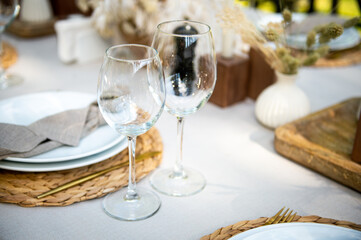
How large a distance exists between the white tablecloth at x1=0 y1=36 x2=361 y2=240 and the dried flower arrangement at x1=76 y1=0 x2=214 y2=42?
263 mm

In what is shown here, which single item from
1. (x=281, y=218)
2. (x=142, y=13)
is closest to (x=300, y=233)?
(x=281, y=218)

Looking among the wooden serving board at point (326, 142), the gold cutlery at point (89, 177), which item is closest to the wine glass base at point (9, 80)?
the gold cutlery at point (89, 177)

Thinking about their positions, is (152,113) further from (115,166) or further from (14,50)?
(14,50)

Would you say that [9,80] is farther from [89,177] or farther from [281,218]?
[281,218]

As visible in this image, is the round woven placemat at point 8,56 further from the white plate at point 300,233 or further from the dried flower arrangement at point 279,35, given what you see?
the white plate at point 300,233

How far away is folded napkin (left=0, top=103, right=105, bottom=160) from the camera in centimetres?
77

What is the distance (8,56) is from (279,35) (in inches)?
39.0

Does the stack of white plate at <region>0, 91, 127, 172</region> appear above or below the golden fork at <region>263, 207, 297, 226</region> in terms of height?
above

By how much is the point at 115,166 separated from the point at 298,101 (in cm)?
50

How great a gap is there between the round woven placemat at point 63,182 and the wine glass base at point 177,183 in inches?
1.0

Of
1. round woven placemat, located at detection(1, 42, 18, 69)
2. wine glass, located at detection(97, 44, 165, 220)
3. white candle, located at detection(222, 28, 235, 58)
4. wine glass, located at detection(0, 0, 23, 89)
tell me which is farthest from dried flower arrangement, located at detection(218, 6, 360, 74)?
round woven placemat, located at detection(1, 42, 18, 69)

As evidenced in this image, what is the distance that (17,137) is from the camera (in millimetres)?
797

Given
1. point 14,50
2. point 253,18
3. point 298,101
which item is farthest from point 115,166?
point 253,18

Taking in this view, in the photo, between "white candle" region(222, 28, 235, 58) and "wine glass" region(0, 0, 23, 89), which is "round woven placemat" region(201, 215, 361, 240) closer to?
"white candle" region(222, 28, 235, 58)
